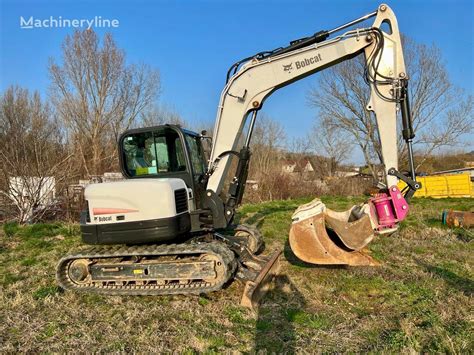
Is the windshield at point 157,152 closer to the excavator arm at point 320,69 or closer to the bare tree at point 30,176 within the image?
the excavator arm at point 320,69

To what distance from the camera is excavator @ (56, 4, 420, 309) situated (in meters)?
4.88

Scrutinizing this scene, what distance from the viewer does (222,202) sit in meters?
5.49

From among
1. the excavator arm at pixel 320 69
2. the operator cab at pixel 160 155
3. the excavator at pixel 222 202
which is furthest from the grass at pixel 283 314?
the operator cab at pixel 160 155

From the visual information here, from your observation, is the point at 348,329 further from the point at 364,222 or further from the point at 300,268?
the point at 300,268

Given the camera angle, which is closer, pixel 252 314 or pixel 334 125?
pixel 252 314

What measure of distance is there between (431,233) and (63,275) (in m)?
7.67

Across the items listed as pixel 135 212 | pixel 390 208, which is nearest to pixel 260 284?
pixel 135 212

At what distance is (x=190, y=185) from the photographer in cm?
550

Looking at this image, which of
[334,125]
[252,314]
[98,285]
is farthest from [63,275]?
[334,125]

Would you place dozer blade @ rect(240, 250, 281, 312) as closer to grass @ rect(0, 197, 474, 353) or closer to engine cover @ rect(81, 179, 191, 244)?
grass @ rect(0, 197, 474, 353)

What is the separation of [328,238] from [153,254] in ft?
7.84

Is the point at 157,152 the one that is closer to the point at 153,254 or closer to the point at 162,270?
the point at 153,254

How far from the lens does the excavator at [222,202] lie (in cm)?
488

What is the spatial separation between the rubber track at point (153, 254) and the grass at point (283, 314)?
132 millimetres
